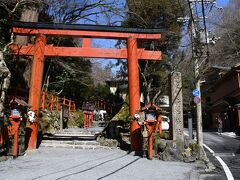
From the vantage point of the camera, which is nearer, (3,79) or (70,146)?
(3,79)

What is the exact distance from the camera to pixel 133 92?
13.3m

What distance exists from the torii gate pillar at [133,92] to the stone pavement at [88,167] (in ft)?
2.43

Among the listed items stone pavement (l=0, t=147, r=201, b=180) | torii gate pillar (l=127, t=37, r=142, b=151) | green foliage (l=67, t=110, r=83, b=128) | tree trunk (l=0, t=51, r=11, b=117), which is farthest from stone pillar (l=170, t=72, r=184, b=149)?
green foliage (l=67, t=110, r=83, b=128)

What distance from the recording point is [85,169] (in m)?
9.16

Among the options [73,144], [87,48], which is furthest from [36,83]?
[73,144]

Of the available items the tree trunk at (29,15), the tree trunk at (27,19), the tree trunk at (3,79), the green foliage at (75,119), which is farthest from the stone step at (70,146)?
the green foliage at (75,119)

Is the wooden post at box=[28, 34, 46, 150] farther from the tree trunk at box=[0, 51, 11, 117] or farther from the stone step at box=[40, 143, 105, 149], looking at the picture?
the tree trunk at box=[0, 51, 11, 117]

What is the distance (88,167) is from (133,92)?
4742mm

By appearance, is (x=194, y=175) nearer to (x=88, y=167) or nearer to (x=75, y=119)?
(x=88, y=167)

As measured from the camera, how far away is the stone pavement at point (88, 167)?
829 cm

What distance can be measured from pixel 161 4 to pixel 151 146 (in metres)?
16.2

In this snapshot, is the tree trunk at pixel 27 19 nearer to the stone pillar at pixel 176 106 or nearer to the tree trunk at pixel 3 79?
the tree trunk at pixel 3 79

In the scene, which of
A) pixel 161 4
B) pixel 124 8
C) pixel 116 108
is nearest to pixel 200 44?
pixel 124 8

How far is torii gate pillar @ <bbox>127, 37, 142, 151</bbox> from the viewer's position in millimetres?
13023
